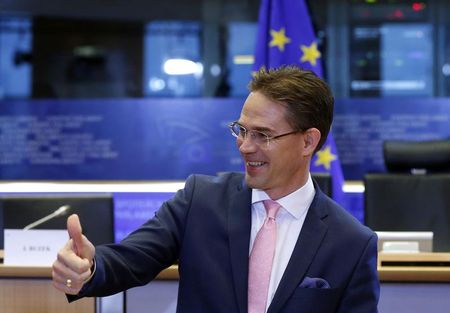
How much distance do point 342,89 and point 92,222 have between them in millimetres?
3544

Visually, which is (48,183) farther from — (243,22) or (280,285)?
(280,285)

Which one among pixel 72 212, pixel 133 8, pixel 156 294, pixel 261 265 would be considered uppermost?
pixel 133 8

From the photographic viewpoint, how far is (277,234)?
175 centimetres

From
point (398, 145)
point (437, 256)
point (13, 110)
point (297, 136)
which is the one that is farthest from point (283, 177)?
point (13, 110)

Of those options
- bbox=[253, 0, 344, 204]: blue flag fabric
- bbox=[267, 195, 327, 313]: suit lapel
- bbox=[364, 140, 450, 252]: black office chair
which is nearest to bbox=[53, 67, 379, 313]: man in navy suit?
bbox=[267, 195, 327, 313]: suit lapel

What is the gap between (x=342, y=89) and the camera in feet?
21.1

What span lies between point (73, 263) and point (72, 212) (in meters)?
1.97

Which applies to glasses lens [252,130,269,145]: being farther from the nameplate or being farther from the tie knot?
the nameplate

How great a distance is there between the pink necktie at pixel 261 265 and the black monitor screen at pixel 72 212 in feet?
5.76

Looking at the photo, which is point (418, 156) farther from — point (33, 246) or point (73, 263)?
point (73, 263)

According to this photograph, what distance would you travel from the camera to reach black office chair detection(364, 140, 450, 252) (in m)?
3.98

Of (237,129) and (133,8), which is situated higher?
(133,8)

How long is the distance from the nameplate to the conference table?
35 mm

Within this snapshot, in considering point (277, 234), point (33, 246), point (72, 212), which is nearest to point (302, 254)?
point (277, 234)
